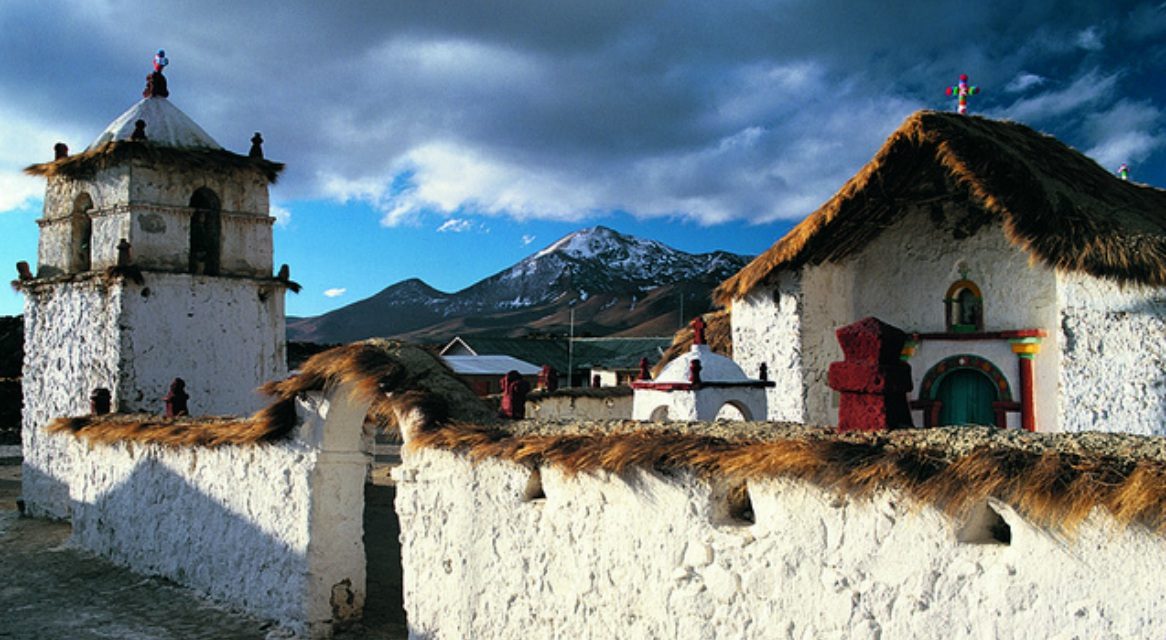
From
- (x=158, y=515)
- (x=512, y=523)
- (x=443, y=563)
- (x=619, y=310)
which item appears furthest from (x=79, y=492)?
(x=619, y=310)

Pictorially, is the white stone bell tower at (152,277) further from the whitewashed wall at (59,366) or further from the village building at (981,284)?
the village building at (981,284)

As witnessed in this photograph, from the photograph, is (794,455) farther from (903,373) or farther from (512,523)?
(512,523)

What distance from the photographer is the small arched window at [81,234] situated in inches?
588

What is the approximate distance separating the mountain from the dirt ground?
49810 mm

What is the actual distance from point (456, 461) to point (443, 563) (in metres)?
0.72

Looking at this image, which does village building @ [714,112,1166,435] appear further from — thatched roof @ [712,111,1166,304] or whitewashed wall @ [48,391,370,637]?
whitewashed wall @ [48,391,370,637]

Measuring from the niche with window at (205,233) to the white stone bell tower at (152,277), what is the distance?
2 centimetres

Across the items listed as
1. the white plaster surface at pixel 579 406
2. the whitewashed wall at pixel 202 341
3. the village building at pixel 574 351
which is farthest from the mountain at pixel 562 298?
the whitewashed wall at pixel 202 341

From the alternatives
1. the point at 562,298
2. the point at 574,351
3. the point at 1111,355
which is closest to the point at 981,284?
the point at 1111,355

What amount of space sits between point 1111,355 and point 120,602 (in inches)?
392

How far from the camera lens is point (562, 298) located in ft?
313

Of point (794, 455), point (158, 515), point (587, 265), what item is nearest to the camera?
point (794, 455)

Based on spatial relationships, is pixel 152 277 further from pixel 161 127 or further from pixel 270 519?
pixel 270 519

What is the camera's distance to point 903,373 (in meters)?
4.96
